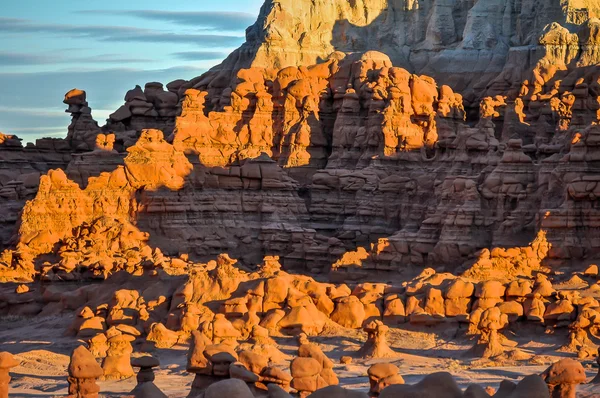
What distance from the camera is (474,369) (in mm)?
36312

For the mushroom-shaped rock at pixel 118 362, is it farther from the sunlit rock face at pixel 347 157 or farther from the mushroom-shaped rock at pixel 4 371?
the sunlit rock face at pixel 347 157

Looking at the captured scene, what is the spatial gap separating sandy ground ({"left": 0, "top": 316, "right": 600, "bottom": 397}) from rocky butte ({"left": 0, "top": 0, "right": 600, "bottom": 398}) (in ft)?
1.11

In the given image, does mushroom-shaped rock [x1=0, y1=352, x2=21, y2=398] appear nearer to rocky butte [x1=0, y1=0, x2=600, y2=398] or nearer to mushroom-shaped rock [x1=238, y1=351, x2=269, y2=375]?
rocky butte [x1=0, y1=0, x2=600, y2=398]

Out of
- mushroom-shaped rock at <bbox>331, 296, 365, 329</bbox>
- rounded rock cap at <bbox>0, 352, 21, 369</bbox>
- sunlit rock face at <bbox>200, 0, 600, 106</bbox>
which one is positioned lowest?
mushroom-shaped rock at <bbox>331, 296, 365, 329</bbox>

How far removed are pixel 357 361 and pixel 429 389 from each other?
13.2 metres

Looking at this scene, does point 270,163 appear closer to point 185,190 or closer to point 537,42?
point 185,190

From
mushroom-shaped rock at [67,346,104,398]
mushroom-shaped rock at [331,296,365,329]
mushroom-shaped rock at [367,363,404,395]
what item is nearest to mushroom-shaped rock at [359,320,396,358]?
mushroom-shaped rock at [331,296,365,329]

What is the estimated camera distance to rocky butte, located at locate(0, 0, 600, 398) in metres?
41.4

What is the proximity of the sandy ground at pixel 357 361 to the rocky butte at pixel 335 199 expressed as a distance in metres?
0.34

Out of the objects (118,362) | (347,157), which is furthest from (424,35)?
(118,362)

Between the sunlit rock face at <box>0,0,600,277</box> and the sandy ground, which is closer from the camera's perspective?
the sandy ground

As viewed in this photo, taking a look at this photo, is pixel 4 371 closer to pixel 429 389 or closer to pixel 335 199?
pixel 429 389

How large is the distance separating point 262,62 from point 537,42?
13.8 meters

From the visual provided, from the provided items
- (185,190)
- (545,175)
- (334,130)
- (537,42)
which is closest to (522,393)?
(545,175)
